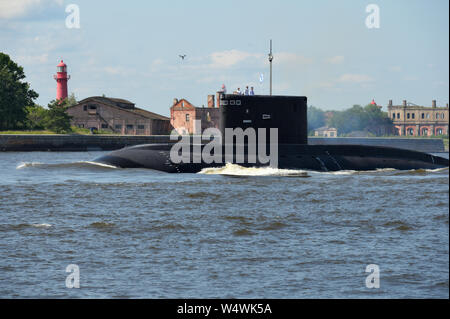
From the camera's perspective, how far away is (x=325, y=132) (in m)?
160

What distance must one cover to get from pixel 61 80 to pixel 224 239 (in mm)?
92365

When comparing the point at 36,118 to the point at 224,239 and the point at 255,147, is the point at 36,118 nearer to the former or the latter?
the point at 255,147

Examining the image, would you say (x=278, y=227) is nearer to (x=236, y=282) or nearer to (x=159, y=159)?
(x=236, y=282)

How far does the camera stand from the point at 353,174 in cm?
3127

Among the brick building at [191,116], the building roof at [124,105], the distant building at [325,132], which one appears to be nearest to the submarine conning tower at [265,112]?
the building roof at [124,105]

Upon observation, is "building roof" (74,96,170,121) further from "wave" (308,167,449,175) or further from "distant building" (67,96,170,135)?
"wave" (308,167,449,175)

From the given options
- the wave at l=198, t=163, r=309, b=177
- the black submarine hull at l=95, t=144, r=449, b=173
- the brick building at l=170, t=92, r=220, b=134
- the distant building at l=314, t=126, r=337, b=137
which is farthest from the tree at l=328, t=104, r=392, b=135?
the wave at l=198, t=163, r=309, b=177

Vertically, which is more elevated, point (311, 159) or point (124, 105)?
point (124, 105)

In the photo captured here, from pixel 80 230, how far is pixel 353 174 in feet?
59.8

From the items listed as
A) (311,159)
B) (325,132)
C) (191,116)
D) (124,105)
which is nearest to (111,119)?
(124,105)

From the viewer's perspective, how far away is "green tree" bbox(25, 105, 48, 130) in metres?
84.5

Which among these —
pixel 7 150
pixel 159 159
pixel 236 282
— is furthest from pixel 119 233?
pixel 7 150

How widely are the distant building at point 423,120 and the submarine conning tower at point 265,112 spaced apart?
11888cm
